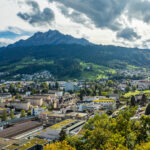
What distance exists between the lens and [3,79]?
176000 millimetres

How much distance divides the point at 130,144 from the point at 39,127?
2962cm

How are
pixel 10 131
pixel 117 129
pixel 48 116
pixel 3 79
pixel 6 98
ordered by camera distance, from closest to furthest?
pixel 117 129
pixel 10 131
pixel 48 116
pixel 6 98
pixel 3 79

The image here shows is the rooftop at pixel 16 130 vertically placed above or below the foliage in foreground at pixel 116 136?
below

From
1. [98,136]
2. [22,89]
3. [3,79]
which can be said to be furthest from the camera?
[3,79]

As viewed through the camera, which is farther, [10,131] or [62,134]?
[10,131]

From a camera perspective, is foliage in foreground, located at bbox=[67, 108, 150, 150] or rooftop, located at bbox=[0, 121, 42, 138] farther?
rooftop, located at bbox=[0, 121, 42, 138]

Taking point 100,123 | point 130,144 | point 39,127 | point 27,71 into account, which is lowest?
point 39,127

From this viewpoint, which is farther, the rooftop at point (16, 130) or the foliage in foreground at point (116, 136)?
the rooftop at point (16, 130)

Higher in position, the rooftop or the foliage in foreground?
the foliage in foreground

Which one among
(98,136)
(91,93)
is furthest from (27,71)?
(98,136)

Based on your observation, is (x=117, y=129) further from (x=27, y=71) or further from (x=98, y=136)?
(x=27, y=71)

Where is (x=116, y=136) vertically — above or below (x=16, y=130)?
above

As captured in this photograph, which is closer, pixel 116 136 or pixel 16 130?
pixel 116 136

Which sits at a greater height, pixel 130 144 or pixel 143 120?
pixel 143 120
